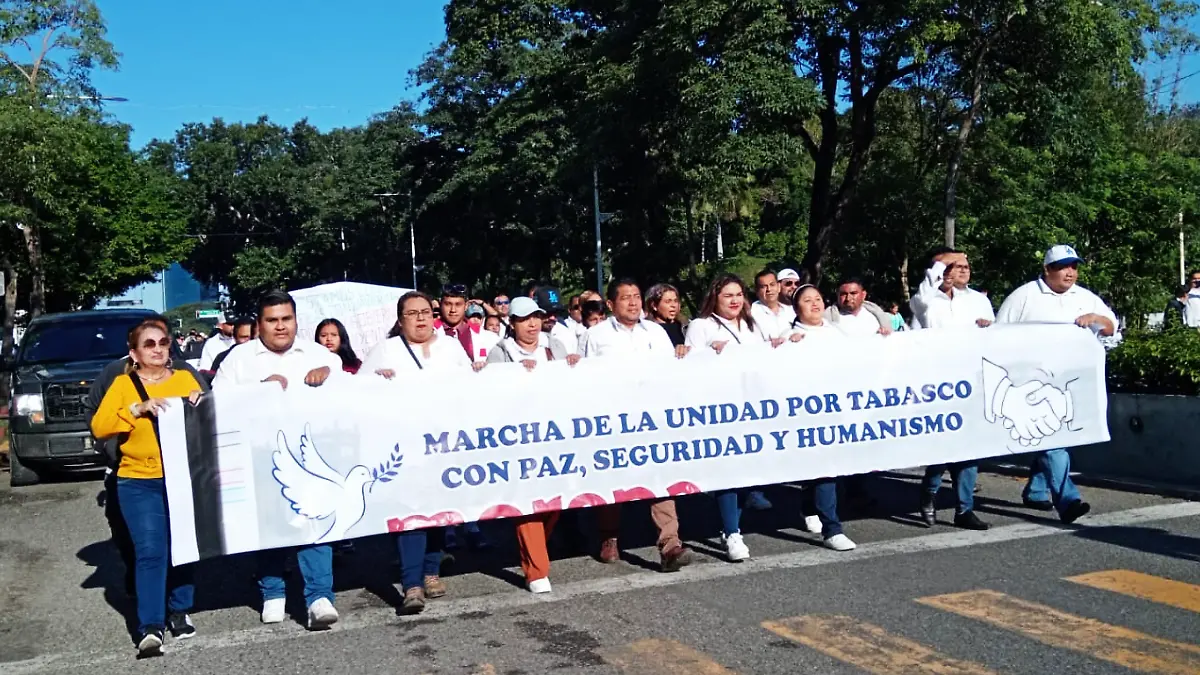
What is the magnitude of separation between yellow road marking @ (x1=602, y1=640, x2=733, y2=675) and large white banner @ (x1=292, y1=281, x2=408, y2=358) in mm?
12753

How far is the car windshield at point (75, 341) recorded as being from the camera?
15008 mm

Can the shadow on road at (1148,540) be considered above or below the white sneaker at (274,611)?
below

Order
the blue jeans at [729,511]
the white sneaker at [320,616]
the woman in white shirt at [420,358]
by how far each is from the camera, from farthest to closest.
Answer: the blue jeans at [729,511] → the woman in white shirt at [420,358] → the white sneaker at [320,616]

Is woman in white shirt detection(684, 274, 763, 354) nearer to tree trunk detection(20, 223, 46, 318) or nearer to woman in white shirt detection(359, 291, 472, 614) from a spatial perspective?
woman in white shirt detection(359, 291, 472, 614)

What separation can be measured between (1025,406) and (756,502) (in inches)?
86.6

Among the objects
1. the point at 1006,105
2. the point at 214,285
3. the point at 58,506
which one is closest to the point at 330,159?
the point at 214,285

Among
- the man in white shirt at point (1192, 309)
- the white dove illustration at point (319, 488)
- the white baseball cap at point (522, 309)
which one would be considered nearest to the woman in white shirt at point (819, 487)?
the white baseball cap at point (522, 309)

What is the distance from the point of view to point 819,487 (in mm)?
8234

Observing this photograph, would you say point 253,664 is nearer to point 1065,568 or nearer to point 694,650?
point 694,650

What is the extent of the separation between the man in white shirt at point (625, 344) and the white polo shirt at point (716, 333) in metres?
0.25

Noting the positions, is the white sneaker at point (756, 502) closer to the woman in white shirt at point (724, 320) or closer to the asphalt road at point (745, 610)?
the asphalt road at point (745, 610)

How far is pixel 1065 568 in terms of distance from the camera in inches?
291

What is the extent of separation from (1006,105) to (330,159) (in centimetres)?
6490

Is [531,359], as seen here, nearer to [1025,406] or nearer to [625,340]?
[625,340]
